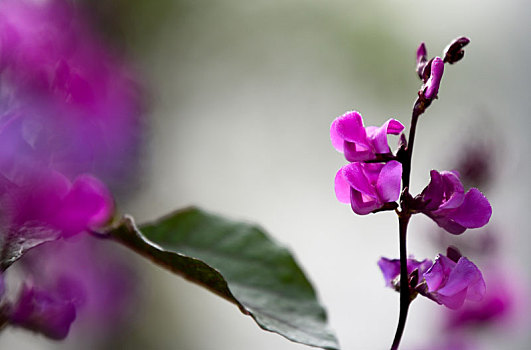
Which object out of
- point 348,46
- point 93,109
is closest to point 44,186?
point 93,109

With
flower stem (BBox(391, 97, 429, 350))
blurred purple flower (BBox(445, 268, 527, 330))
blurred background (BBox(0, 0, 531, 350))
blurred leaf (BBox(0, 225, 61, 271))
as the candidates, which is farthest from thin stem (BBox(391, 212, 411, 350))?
blurred background (BBox(0, 0, 531, 350))

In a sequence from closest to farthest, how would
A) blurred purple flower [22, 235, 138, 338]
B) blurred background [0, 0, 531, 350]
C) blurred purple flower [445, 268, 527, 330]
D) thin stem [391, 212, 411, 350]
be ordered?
thin stem [391, 212, 411, 350] → blurred purple flower [22, 235, 138, 338] → blurred purple flower [445, 268, 527, 330] → blurred background [0, 0, 531, 350]

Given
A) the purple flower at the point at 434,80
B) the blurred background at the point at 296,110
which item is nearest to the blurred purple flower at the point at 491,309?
the purple flower at the point at 434,80

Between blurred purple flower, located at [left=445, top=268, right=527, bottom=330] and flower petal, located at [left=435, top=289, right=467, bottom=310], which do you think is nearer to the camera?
flower petal, located at [left=435, top=289, right=467, bottom=310]

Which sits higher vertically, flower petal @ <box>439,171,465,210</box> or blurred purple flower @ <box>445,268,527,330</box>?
flower petal @ <box>439,171,465,210</box>

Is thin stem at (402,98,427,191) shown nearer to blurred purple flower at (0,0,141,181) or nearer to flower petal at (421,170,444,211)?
flower petal at (421,170,444,211)

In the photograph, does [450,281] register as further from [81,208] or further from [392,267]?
[81,208]

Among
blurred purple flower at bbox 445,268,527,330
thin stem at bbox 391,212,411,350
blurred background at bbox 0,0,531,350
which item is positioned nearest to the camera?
thin stem at bbox 391,212,411,350

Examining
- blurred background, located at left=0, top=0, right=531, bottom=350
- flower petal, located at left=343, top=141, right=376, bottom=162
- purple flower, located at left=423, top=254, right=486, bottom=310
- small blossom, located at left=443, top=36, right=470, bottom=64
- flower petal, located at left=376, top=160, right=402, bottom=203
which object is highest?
blurred background, located at left=0, top=0, right=531, bottom=350
